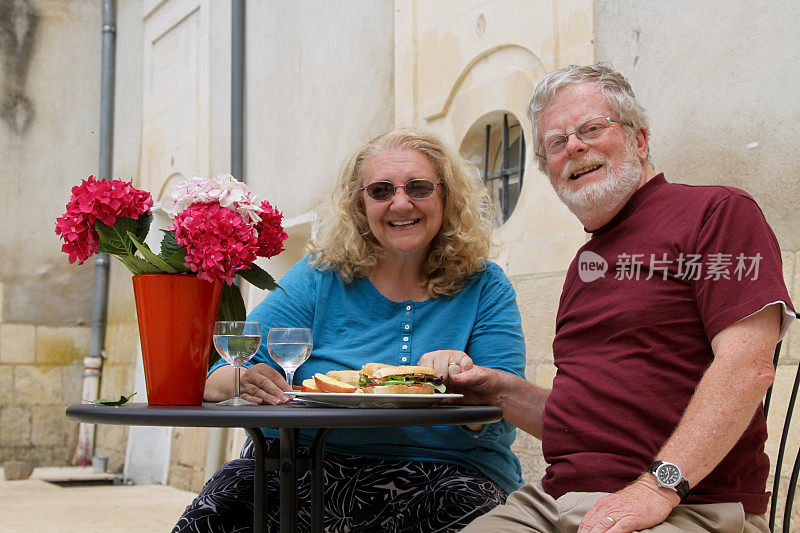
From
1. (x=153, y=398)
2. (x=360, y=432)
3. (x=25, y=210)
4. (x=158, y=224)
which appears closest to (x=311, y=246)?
(x=360, y=432)

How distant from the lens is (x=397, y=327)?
285cm

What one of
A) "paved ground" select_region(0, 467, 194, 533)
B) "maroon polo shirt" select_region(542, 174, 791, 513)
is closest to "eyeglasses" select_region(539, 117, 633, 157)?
"maroon polo shirt" select_region(542, 174, 791, 513)

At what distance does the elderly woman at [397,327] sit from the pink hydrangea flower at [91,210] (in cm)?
52

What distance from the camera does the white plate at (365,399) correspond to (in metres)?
2.21

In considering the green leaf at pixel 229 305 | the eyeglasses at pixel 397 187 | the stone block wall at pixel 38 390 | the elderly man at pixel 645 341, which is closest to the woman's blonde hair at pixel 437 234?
the eyeglasses at pixel 397 187

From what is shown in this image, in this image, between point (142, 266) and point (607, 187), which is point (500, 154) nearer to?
point (607, 187)

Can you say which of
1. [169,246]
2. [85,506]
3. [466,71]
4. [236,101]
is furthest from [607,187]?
[85,506]

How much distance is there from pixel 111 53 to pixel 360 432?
10075 mm

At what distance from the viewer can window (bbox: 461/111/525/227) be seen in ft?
17.7

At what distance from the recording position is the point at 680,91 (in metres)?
4.09

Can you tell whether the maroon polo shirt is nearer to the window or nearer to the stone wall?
the window

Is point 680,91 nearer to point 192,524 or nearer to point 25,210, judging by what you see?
point 192,524

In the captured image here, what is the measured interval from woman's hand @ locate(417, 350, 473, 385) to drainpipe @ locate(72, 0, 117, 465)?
29.5 ft

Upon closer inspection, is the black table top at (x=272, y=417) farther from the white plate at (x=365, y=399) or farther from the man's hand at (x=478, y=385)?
the man's hand at (x=478, y=385)
